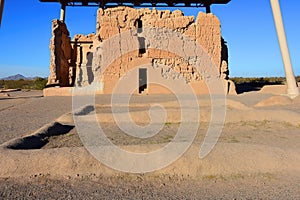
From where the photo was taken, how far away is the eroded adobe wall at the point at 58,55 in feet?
68.1

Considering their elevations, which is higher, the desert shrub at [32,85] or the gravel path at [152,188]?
the desert shrub at [32,85]

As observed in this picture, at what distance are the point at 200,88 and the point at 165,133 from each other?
37.2ft

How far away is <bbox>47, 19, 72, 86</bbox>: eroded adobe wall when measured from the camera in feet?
68.1

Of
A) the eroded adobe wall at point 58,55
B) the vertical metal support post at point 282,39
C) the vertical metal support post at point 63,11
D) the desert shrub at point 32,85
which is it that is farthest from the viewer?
the desert shrub at point 32,85

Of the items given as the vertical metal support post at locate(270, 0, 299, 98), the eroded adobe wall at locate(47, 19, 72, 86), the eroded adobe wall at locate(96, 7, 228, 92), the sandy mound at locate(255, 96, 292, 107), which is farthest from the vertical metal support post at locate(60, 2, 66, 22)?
the sandy mound at locate(255, 96, 292, 107)

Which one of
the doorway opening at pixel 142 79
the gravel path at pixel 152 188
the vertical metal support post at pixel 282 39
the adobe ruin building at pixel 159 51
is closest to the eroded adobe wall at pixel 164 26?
the adobe ruin building at pixel 159 51

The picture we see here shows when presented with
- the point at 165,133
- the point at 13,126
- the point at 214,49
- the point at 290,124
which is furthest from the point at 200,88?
the point at 13,126

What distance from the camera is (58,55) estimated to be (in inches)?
835

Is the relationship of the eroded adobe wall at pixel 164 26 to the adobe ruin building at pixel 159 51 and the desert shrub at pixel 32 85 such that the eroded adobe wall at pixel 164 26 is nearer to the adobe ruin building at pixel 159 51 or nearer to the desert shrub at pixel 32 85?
the adobe ruin building at pixel 159 51

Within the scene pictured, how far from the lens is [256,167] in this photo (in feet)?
15.4

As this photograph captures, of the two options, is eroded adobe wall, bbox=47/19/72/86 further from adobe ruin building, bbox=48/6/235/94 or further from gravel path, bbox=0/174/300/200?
gravel path, bbox=0/174/300/200

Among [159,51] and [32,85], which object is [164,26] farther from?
[32,85]

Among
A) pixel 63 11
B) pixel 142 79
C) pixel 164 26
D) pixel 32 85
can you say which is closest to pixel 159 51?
pixel 164 26

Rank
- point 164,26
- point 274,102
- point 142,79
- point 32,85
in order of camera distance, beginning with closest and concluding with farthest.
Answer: point 274,102
point 164,26
point 142,79
point 32,85
